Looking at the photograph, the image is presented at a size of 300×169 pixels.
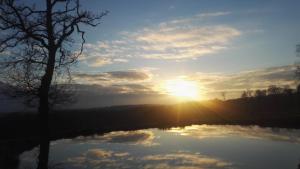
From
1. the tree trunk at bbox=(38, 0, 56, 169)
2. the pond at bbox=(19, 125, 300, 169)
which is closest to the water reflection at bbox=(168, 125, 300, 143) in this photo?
the pond at bbox=(19, 125, 300, 169)

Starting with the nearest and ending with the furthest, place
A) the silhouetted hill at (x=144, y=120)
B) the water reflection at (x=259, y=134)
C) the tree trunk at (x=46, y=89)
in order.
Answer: the tree trunk at (x=46, y=89) < the water reflection at (x=259, y=134) < the silhouetted hill at (x=144, y=120)

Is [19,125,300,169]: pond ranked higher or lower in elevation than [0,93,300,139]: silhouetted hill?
lower

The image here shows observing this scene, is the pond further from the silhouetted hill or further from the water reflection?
the silhouetted hill

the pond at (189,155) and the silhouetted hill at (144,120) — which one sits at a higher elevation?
the silhouetted hill at (144,120)

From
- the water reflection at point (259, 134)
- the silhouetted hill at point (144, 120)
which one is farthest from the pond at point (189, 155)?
the silhouetted hill at point (144, 120)

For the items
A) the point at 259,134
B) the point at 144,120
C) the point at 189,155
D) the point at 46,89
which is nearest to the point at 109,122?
the point at 144,120

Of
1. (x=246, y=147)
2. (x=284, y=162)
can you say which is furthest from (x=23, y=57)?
(x=246, y=147)

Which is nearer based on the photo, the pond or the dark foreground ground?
the pond

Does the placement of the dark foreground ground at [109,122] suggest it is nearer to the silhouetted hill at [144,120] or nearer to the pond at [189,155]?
the silhouetted hill at [144,120]

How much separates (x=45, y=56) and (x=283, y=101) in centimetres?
11570

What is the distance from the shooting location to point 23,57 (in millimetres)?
16547

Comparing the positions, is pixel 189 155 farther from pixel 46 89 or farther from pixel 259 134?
pixel 259 134

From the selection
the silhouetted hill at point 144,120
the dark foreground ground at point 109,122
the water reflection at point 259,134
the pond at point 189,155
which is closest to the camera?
the pond at point 189,155

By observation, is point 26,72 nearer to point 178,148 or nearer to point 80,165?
point 80,165
